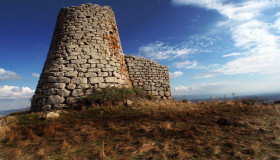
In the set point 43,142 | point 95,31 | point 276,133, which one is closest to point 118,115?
point 43,142

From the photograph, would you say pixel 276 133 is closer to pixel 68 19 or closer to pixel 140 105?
pixel 140 105

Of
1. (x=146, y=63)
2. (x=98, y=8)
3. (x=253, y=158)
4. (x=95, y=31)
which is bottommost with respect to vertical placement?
(x=253, y=158)

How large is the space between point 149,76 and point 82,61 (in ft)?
18.1

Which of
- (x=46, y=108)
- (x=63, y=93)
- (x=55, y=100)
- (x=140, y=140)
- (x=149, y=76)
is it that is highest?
(x=149, y=76)

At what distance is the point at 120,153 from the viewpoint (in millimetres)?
2783

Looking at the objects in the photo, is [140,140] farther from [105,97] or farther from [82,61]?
[82,61]

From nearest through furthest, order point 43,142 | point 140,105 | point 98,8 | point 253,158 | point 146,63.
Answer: point 253,158
point 43,142
point 140,105
point 98,8
point 146,63

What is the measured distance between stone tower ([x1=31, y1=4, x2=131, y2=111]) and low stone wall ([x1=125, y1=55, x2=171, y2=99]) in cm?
96

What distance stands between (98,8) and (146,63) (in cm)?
543

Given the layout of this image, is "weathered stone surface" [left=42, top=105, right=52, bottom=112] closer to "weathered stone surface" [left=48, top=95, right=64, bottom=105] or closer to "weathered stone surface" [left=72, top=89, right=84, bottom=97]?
"weathered stone surface" [left=48, top=95, right=64, bottom=105]

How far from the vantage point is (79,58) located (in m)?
7.80

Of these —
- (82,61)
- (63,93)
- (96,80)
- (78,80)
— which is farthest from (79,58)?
(63,93)

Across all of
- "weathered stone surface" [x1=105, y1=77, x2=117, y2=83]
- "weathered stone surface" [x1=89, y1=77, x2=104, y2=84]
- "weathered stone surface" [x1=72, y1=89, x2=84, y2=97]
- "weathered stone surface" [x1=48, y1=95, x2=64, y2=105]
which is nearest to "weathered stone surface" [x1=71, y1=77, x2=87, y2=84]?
"weathered stone surface" [x1=89, y1=77, x2=104, y2=84]

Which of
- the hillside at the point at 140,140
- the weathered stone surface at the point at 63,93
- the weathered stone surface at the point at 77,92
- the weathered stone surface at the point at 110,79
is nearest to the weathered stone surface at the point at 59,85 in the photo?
the weathered stone surface at the point at 63,93
